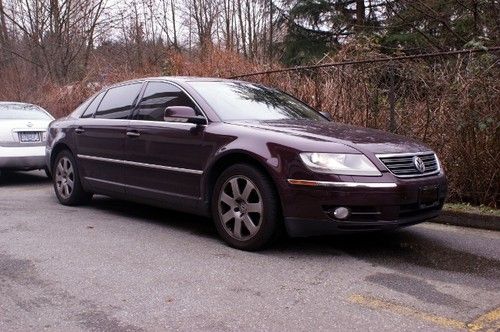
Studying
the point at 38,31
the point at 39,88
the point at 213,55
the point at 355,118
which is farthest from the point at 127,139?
the point at 38,31

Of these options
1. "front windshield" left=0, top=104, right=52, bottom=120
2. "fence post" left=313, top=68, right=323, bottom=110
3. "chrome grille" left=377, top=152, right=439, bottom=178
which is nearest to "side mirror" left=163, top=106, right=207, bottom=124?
"chrome grille" left=377, top=152, right=439, bottom=178

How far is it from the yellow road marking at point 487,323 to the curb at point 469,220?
255 cm

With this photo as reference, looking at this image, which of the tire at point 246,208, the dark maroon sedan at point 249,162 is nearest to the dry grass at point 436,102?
the dark maroon sedan at point 249,162

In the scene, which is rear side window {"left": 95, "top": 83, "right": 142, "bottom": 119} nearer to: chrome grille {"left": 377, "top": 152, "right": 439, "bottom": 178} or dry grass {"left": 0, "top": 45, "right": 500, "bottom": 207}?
chrome grille {"left": 377, "top": 152, "right": 439, "bottom": 178}

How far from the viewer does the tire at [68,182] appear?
705 cm

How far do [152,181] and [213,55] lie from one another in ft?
22.9

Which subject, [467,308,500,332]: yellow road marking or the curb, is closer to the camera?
[467,308,500,332]: yellow road marking

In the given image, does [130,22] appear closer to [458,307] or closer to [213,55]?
[213,55]

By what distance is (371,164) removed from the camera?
14.9 ft

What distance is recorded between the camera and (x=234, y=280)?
4.22m

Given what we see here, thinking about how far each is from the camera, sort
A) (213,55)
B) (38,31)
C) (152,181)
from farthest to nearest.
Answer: (38,31) → (213,55) → (152,181)

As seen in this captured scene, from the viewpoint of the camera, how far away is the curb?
5.96 meters

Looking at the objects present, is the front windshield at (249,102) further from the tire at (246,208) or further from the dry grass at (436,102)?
the dry grass at (436,102)

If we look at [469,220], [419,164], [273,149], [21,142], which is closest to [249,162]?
[273,149]
